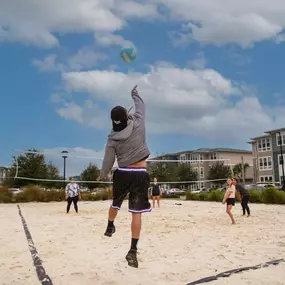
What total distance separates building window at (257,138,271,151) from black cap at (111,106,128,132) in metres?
53.5

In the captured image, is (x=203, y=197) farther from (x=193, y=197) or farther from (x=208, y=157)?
(x=208, y=157)

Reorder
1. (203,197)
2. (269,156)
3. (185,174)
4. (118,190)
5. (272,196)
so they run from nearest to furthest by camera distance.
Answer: (118,190) < (272,196) < (203,197) < (269,156) < (185,174)

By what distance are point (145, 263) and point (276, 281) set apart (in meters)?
1.71

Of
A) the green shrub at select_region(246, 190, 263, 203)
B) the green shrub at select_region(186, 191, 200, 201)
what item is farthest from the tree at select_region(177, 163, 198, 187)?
the green shrub at select_region(246, 190, 263, 203)

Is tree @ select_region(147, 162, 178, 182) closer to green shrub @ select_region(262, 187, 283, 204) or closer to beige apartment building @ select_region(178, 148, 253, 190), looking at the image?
beige apartment building @ select_region(178, 148, 253, 190)

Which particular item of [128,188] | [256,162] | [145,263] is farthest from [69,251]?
[256,162]

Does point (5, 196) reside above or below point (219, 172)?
below

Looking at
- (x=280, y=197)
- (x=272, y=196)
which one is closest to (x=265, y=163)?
(x=272, y=196)

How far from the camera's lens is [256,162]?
57594 millimetres

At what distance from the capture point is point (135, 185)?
3.86 m

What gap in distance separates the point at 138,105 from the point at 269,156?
175ft

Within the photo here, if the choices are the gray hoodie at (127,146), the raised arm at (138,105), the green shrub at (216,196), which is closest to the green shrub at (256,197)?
the green shrub at (216,196)

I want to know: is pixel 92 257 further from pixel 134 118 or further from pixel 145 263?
pixel 134 118

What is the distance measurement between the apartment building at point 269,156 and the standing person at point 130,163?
5035 cm
